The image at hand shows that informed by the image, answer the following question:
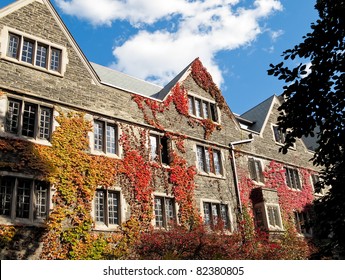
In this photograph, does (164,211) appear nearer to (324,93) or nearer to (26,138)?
(26,138)

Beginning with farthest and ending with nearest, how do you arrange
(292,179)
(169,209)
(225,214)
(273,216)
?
(292,179), (273,216), (225,214), (169,209)


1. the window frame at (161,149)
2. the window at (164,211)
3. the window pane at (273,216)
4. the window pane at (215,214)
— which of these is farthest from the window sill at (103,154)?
the window pane at (273,216)

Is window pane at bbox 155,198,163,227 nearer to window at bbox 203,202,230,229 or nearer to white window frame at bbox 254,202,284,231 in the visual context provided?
window at bbox 203,202,230,229

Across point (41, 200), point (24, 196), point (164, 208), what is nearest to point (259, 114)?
point (164, 208)

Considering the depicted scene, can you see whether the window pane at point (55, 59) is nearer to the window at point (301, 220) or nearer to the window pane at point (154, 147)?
the window pane at point (154, 147)

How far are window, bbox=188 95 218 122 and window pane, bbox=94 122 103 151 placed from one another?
645cm

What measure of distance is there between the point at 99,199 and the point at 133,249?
263 cm

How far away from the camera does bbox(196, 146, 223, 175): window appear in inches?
827

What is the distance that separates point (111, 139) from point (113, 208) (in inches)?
134

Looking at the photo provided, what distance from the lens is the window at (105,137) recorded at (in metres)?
17.2

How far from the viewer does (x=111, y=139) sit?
58.6ft

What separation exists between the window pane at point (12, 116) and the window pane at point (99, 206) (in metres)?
4.40

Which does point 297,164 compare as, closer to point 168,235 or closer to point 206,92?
point 206,92

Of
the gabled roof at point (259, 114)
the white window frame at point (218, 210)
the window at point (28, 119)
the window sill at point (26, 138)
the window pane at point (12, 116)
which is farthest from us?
the gabled roof at point (259, 114)
